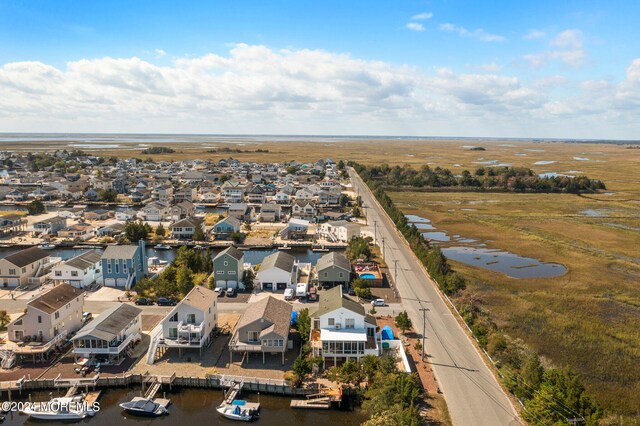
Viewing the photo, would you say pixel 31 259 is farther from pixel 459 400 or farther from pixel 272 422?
pixel 459 400

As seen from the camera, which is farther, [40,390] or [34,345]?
[34,345]

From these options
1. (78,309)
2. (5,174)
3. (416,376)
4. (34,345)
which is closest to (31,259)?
(78,309)

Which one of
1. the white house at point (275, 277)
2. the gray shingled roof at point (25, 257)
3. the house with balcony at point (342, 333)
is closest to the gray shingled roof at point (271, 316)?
the house with balcony at point (342, 333)

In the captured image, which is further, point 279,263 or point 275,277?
point 279,263

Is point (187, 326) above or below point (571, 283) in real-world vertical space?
above

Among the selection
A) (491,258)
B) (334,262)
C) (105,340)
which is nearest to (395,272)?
(334,262)

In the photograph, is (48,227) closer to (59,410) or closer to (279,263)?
(279,263)

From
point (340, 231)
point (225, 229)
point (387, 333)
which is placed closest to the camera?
point (387, 333)
